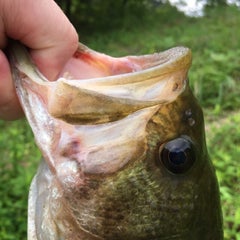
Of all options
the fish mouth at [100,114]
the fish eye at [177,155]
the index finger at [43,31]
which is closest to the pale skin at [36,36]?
the index finger at [43,31]

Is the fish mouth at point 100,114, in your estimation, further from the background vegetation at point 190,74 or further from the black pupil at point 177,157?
the background vegetation at point 190,74

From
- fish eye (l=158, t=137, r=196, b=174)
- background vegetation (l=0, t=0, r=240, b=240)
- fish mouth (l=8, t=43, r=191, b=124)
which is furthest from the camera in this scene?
background vegetation (l=0, t=0, r=240, b=240)

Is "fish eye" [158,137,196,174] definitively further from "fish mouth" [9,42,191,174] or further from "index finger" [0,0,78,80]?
"index finger" [0,0,78,80]

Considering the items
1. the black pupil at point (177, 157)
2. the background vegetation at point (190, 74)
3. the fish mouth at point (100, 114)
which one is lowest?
the background vegetation at point (190, 74)

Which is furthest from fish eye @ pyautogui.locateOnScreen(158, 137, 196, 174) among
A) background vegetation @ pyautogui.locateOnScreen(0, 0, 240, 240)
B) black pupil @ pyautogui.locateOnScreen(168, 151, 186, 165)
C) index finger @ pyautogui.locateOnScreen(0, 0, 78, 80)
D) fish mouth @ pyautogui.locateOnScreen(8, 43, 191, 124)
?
background vegetation @ pyautogui.locateOnScreen(0, 0, 240, 240)

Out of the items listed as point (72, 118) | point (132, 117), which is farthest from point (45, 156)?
point (132, 117)
